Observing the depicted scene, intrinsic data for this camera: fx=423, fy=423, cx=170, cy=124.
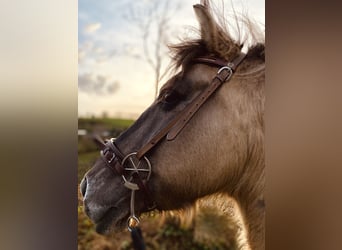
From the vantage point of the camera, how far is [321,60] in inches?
99.0

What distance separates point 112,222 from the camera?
226cm

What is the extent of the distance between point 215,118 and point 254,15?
68 centimetres

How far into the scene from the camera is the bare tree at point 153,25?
2432mm

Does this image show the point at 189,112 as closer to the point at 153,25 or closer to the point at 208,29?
the point at 208,29

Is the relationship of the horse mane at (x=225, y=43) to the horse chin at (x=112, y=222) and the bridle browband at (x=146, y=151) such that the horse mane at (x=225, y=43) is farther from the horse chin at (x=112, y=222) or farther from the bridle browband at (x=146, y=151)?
the horse chin at (x=112, y=222)

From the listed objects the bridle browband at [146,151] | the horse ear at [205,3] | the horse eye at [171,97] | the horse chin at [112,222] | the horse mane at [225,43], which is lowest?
the horse chin at [112,222]

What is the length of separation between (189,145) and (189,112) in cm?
17

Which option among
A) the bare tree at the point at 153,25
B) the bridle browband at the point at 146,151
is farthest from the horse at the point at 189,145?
the bare tree at the point at 153,25

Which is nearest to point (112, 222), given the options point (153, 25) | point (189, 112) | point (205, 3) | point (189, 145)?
point (189, 145)

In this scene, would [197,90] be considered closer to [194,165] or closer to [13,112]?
[194,165]

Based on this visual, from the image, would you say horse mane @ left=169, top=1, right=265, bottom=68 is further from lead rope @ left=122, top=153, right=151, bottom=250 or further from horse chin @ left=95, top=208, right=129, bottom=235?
horse chin @ left=95, top=208, right=129, bottom=235

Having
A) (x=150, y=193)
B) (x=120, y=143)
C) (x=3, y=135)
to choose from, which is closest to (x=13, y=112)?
(x=3, y=135)

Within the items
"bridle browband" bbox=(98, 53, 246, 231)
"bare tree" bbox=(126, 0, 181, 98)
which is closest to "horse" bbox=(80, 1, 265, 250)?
"bridle browband" bbox=(98, 53, 246, 231)

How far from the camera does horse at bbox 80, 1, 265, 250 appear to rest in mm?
2199
